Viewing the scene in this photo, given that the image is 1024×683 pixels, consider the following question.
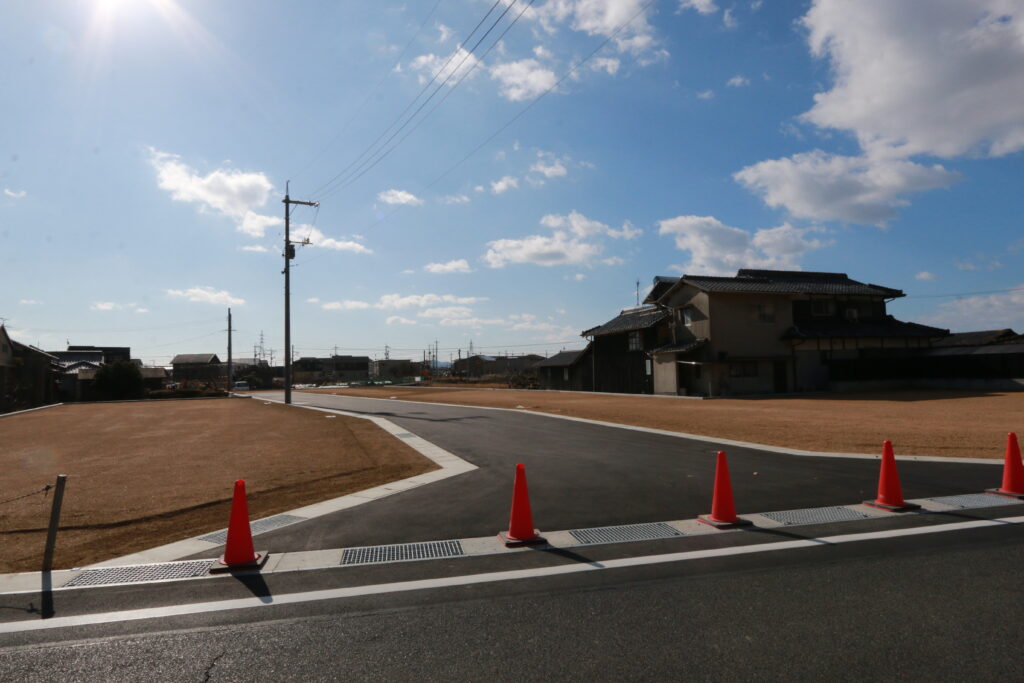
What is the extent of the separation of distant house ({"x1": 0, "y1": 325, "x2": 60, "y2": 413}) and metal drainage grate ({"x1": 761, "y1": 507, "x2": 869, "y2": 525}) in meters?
34.6

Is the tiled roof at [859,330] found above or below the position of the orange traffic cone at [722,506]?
above

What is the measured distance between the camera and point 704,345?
3375 centimetres

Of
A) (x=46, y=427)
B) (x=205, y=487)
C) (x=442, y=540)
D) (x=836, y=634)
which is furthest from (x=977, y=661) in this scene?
(x=46, y=427)

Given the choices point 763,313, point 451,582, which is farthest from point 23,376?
point 763,313

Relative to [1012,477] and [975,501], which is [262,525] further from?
[1012,477]

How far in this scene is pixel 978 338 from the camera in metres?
47.4

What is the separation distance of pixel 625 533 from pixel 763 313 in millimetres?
32320

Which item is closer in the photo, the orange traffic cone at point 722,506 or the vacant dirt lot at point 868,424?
the orange traffic cone at point 722,506

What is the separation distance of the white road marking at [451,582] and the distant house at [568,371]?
39330 millimetres

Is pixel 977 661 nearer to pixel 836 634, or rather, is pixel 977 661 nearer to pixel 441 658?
pixel 836 634

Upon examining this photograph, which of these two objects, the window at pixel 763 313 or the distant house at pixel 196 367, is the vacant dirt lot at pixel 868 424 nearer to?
the window at pixel 763 313

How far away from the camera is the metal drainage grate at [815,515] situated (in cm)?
636

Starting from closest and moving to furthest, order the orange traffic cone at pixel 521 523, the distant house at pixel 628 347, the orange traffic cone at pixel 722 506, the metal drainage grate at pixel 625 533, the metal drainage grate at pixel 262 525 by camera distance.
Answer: the orange traffic cone at pixel 521 523 → the metal drainage grate at pixel 625 533 → the metal drainage grate at pixel 262 525 → the orange traffic cone at pixel 722 506 → the distant house at pixel 628 347

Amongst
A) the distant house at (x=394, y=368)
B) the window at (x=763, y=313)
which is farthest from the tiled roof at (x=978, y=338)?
the distant house at (x=394, y=368)
